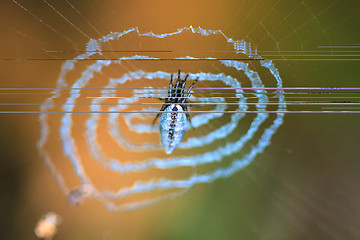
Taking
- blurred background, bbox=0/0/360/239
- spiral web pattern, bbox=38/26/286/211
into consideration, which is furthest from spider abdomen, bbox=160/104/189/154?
blurred background, bbox=0/0/360/239

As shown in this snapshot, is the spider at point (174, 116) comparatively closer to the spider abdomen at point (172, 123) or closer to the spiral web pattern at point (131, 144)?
the spider abdomen at point (172, 123)

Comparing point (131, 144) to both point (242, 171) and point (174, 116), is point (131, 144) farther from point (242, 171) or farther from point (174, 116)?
point (242, 171)

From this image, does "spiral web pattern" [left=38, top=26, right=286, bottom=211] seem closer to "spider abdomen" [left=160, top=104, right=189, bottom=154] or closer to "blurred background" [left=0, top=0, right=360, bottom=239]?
"blurred background" [left=0, top=0, right=360, bottom=239]

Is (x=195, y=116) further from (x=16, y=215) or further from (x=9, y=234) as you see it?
(x=9, y=234)

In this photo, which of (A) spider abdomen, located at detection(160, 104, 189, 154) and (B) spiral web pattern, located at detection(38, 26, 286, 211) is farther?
(B) spiral web pattern, located at detection(38, 26, 286, 211)

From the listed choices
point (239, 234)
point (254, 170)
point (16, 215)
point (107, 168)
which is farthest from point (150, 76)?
point (16, 215)

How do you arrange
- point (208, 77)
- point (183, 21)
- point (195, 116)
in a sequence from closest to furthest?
point (183, 21) → point (208, 77) → point (195, 116)
